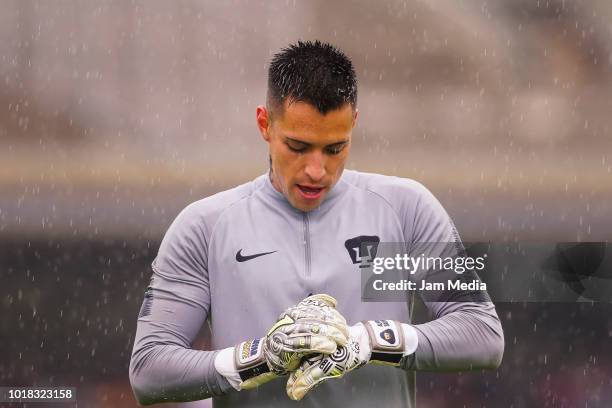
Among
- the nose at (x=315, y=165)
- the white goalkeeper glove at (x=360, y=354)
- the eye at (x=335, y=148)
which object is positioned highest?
the eye at (x=335, y=148)

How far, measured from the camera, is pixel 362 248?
3.06 m

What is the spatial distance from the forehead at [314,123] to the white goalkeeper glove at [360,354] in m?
0.58

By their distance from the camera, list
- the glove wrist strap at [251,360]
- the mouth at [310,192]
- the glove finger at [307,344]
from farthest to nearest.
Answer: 1. the mouth at [310,192]
2. the glove wrist strap at [251,360]
3. the glove finger at [307,344]

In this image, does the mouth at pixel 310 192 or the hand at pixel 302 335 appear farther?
the mouth at pixel 310 192

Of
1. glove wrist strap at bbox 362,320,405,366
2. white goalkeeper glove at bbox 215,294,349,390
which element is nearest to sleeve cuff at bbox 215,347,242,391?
white goalkeeper glove at bbox 215,294,349,390

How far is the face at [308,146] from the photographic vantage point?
2.80 m

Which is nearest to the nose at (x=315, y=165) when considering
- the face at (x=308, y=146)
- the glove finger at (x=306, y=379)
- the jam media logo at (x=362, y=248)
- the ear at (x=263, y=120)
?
the face at (x=308, y=146)

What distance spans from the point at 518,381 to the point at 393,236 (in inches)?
106

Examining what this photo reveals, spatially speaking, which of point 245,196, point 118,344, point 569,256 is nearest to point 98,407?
point 118,344

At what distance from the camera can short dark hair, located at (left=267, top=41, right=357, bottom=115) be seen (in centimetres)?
281

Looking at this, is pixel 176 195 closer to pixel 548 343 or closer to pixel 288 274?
pixel 288 274

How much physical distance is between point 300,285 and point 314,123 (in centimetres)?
53

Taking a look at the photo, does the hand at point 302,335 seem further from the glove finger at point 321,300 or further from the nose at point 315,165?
the nose at point 315,165

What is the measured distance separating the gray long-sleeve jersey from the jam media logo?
14 mm
